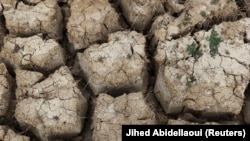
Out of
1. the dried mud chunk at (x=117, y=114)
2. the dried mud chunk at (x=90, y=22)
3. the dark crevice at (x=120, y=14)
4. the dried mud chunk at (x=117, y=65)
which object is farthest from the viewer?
the dark crevice at (x=120, y=14)

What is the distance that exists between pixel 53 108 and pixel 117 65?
0.54 m

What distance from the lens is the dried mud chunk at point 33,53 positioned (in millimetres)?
3566

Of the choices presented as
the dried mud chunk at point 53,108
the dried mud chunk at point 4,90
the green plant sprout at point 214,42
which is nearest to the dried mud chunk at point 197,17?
the green plant sprout at point 214,42

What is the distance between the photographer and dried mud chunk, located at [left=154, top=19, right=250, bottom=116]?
332 cm

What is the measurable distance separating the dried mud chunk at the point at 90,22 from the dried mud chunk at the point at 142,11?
0.12 meters

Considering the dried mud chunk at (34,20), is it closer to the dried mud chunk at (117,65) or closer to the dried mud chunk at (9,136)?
the dried mud chunk at (117,65)

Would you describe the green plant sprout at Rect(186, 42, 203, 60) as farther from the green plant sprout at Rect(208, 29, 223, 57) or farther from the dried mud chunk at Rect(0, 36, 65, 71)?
the dried mud chunk at Rect(0, 36, 65, 71)

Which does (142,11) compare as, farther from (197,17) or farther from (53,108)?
(53,108)

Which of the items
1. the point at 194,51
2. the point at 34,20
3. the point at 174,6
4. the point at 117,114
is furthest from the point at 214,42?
the point at 34,20

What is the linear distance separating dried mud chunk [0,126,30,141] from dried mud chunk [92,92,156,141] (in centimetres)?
49

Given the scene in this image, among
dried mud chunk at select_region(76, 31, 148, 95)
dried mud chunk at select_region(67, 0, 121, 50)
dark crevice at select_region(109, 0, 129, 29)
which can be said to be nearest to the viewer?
dried mud chunk at select_region(76, 31, 148, 95)

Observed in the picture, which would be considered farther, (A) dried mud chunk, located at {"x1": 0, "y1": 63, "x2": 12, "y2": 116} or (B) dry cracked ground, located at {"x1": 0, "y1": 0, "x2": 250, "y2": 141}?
(A) dried mud chunk, located at {"x1": 0, "y1": 63, "x2": 12, "y2": 116}

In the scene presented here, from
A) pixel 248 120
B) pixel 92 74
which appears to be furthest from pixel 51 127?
pixel 248 120

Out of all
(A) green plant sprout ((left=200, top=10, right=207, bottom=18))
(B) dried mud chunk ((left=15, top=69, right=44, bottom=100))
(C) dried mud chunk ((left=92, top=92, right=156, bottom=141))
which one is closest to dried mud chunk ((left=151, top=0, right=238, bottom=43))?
(A) green plant sprout ((left=200, top=10, right=207, bottom=18))
